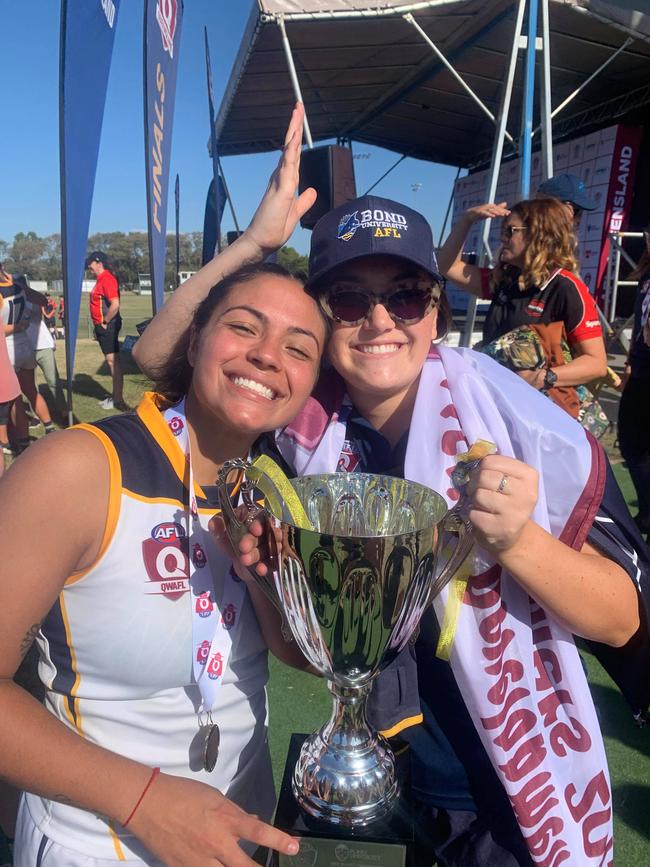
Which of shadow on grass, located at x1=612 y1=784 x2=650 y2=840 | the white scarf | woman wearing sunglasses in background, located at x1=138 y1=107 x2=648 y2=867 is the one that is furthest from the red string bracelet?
shadow on grass, located at x1=612 y1=784 x2=650 y2=840

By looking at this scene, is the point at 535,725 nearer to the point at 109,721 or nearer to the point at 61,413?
the point at 109,721

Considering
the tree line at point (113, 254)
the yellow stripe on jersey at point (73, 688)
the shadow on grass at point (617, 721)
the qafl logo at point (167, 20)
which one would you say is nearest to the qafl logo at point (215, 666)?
the yellow stripe on jersey at point (73, 688)

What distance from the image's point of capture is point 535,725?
3.53ft

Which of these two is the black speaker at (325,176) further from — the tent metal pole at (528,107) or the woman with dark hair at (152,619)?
the tent metal pole at (528,107)

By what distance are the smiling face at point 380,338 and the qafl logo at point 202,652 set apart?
1.95 ft

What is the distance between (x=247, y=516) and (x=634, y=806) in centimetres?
206

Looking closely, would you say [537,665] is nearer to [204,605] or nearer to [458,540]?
[458,540]

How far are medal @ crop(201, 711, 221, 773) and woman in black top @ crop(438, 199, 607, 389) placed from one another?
1.95 m

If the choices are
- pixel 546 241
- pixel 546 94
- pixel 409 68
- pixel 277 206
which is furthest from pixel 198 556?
pixel 409 68

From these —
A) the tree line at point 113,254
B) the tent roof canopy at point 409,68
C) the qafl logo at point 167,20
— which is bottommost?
the tree line at point 113,254

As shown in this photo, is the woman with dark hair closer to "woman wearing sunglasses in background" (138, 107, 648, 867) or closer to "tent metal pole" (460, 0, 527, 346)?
"woman wearing sunglasses in background" (138, 107, 648, 867)

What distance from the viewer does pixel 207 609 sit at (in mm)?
1142

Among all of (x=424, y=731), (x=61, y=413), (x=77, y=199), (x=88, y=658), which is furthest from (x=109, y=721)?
(x=61, y=413)

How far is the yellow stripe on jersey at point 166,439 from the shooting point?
47.8 inches
